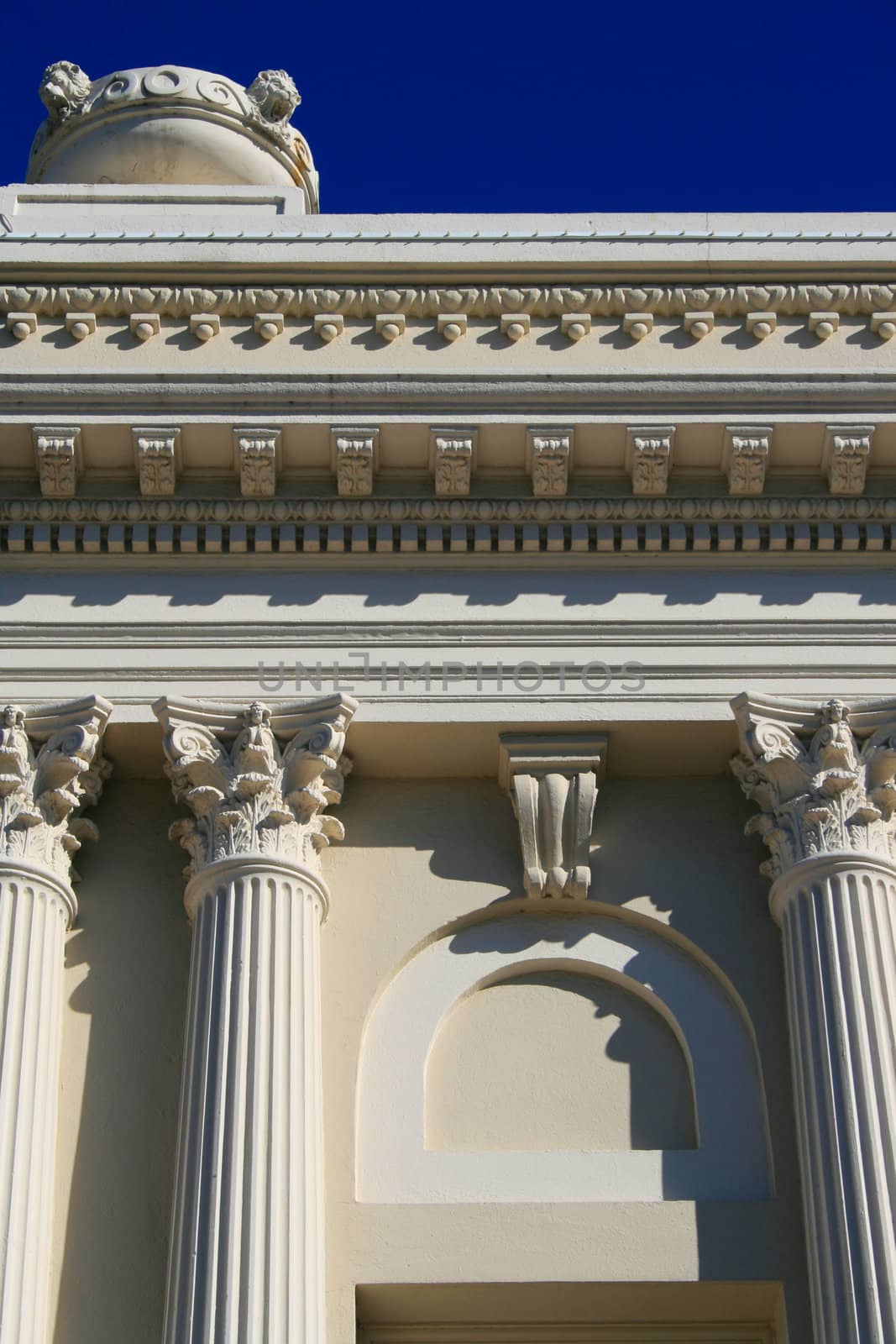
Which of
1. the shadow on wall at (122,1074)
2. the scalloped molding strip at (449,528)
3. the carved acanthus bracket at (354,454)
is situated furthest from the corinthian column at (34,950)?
A: the carved acanthus bracket at (354,454)

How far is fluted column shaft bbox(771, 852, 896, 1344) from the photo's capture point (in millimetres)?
10891

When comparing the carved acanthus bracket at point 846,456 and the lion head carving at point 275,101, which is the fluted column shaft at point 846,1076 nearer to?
→ the carved acanthus bracket at point 846,456

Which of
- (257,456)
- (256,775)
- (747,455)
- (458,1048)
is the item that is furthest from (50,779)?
(747,455)

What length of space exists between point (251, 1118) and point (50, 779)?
2.36 m

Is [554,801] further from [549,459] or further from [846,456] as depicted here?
[846,456]

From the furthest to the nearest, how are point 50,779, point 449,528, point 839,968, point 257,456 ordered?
point 449,528 < point 257,456 < point 50,779 < point 839,968

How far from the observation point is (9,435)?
521 inches

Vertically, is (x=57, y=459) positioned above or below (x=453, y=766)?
above

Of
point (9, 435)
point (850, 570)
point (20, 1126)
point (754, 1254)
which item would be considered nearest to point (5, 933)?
point (20, 1126)

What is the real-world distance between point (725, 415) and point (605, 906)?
2.86 m

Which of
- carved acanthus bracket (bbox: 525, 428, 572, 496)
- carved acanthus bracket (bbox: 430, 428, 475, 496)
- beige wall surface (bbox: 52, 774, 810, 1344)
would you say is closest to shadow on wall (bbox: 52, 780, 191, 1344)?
beige wall surface (bbox: 52, 774, 810, 1344)

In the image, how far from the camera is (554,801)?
12.8 m

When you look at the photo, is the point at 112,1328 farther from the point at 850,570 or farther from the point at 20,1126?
the point at 850,570

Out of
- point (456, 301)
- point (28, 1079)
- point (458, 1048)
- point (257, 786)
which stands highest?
point (456, 301)
